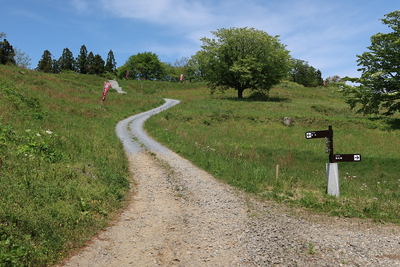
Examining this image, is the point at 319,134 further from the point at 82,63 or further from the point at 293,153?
the point at 82,63

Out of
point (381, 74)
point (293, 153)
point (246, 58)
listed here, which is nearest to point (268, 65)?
point (246, 58)

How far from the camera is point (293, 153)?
21.4 meters

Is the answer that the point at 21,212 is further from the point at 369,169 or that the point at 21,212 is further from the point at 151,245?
the point at 369,169

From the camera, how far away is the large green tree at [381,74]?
34938 millimetres

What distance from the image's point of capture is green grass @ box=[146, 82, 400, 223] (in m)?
10.8

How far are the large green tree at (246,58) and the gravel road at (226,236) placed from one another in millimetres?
41296

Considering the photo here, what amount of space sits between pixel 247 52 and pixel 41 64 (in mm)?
91169

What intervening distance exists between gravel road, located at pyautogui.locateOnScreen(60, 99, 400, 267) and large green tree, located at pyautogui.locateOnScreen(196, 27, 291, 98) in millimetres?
41296

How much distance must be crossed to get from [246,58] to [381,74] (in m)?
21.0

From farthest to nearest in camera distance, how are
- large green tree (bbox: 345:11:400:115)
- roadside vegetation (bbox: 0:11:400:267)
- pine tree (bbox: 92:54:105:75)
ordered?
1. pine tree (bbox: 92:54:105:75)
2. large green tree (bbox: 345:11:400:115)
3. roadside vegetation (bbox: 0:11:400:267)

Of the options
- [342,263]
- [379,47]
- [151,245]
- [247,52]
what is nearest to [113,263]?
[151,245]

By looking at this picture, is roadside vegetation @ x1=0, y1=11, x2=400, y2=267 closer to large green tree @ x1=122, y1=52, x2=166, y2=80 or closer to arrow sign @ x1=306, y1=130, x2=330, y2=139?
arrow sign @ x1=306, y1=130, x2=330, y2=139

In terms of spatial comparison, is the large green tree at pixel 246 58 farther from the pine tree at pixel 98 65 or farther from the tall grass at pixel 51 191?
the pine tree at pixel 98 65

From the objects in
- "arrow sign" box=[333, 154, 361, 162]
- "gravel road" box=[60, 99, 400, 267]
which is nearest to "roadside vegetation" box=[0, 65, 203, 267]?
"gravel road" box=[60, 99, 400, 267]
